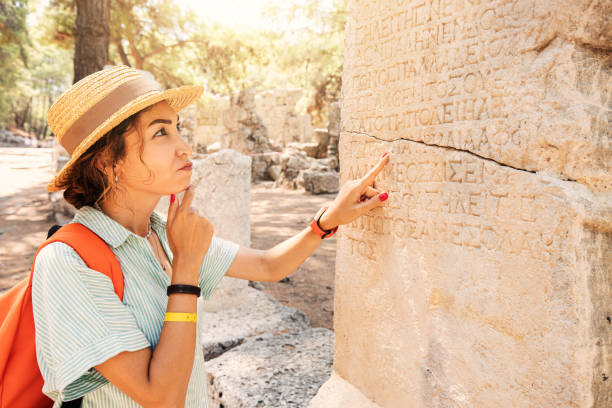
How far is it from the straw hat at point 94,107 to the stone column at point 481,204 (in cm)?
81

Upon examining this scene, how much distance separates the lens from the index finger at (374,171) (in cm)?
162

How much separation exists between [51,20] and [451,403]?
34.0 feet

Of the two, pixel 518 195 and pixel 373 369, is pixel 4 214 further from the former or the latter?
pixel 518 195

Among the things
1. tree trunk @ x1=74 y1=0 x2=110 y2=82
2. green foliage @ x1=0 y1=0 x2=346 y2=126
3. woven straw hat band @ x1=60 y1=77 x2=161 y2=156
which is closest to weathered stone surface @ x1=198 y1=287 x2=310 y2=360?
woven straw hat band @ x1=60 y1=77 x2=161 y2=156

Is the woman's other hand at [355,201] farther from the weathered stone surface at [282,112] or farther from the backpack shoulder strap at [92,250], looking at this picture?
the weathered stone surface at [282,112]

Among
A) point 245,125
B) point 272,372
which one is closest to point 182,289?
point 272,372

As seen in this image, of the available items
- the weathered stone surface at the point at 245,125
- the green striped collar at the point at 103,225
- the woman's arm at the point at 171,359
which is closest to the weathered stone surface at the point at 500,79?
the woman's arm at the point at 171,359

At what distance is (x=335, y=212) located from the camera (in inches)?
64.9

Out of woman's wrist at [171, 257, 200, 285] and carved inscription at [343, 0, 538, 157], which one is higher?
carved inscription at [343, 0, 538, 157]

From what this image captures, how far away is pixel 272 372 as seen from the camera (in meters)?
2.28

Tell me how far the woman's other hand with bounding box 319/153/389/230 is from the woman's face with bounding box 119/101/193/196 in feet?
1.90

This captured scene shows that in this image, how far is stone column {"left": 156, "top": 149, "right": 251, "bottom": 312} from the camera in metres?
3.65

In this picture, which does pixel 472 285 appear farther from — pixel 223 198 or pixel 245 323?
pixel 223 198

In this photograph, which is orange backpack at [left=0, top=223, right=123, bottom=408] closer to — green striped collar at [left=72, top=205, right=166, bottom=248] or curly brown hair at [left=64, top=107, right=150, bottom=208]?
green striped collar at [left=72, top=205, right=166, bottom=248]
